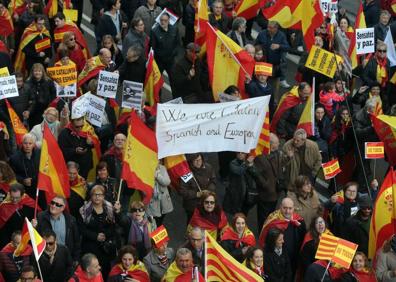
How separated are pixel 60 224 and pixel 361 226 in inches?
133

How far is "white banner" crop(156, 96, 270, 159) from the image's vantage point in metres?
15.6

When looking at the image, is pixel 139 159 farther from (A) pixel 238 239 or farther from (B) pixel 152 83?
(B) pixel 152 83

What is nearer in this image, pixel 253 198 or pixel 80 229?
pixel 80 229

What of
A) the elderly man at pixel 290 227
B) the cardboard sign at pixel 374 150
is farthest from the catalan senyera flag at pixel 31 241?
the cardboard sign at pixel 374 150

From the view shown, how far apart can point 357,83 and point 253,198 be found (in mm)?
5822

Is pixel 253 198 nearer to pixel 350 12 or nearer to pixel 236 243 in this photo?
pixel 236 243

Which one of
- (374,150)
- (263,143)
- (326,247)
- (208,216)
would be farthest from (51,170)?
(374,150)

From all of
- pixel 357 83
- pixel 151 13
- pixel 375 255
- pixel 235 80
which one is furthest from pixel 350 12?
pixel 375 255

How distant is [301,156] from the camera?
53.4 feet

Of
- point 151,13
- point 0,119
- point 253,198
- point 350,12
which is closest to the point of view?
point 253,198

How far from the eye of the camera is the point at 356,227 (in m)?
14.8

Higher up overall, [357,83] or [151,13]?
[151,13]

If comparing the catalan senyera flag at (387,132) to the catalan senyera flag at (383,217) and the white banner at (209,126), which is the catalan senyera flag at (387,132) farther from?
the catalan senyera flag at (383,217)

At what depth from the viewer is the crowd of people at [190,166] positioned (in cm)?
1405
